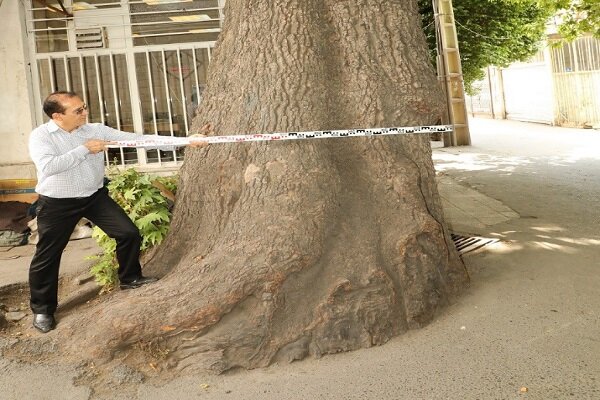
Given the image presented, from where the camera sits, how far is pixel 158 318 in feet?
13.9

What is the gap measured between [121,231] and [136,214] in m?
0.87

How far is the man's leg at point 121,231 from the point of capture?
496 cm

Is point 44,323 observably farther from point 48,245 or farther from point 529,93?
point 529,93

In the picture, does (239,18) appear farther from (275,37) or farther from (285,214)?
(285,214)

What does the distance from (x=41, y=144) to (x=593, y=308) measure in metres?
4.10

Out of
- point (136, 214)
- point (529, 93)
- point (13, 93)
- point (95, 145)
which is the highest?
point (529, 93)

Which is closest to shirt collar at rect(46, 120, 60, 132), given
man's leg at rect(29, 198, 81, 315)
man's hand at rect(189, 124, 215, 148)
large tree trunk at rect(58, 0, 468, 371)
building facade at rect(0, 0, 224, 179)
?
man's leg at rect(29, 198, 81, 315)

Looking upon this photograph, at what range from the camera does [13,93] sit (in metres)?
10.7

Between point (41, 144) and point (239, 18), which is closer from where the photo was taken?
point (41, 144)

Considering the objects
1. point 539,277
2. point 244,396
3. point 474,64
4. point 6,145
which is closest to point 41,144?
point 244,396

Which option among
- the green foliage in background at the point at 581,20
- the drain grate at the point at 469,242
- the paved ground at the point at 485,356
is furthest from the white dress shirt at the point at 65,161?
the green foliage in background at the point at 581,20

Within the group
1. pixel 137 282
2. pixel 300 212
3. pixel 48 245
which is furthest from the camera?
pixel 137 282

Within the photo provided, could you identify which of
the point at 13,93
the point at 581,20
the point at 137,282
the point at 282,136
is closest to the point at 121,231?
the point at 137,282

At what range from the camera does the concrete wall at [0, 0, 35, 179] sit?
1063 centimetres
